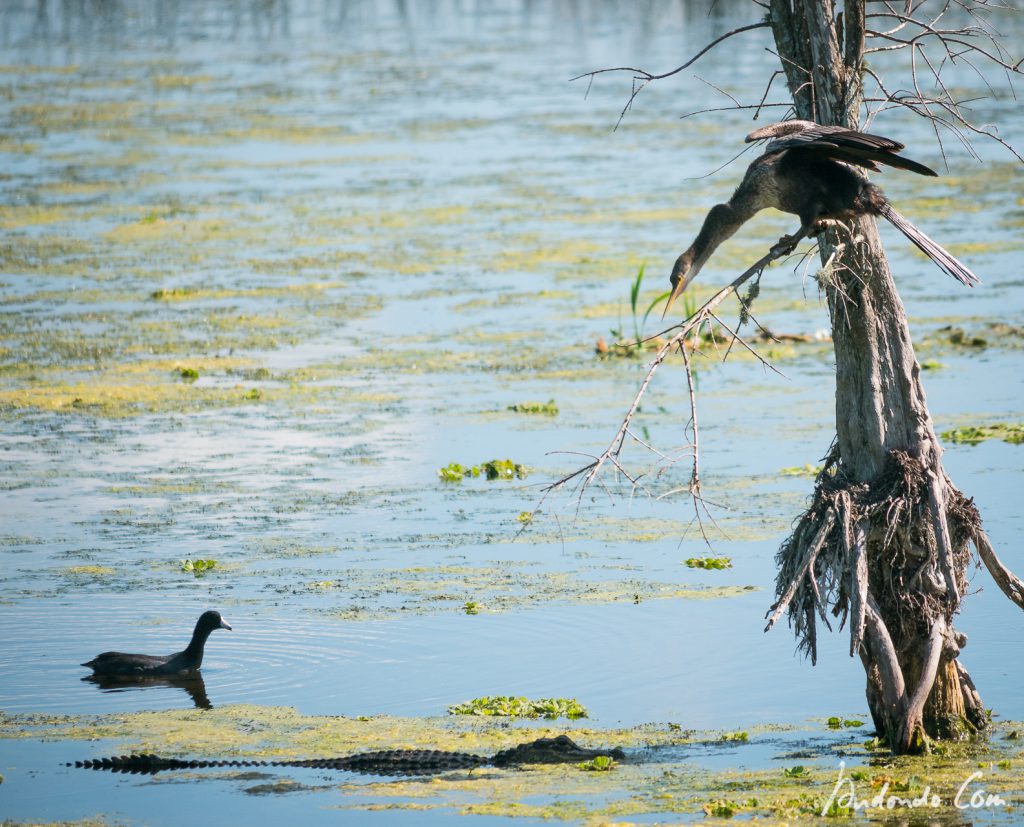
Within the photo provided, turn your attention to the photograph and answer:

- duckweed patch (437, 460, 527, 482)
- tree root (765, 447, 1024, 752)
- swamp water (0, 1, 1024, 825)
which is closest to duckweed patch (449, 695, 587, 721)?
swamp water (0, 1, 1024, 825)

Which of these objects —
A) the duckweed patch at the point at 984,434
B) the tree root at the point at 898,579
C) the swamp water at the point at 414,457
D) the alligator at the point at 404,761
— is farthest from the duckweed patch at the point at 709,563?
the duckweed patch at the point at 984,434

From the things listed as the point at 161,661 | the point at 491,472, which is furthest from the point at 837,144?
the point at 491,472

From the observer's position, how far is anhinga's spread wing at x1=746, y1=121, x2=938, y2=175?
19.3ft

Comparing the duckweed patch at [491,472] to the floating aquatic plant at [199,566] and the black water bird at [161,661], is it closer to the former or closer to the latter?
the floating aquatic plant at [199,566]

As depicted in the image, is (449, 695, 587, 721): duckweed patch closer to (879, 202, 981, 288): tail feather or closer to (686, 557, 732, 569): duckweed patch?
(686, 557, 732, 569): duckweed patch

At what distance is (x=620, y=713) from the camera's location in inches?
296

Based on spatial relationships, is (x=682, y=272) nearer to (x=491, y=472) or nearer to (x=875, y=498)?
(x=875, y=498)

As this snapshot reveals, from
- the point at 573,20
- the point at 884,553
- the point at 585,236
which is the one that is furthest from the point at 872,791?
the point at 573,20

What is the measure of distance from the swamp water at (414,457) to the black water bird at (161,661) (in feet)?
0.36

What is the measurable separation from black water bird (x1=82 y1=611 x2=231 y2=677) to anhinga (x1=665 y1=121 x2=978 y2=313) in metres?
3.23

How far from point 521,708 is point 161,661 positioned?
1909 mm

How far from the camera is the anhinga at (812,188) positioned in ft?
20.0

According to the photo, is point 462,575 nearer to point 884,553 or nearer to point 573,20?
point 884,553

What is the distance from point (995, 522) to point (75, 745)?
18.6 ft
